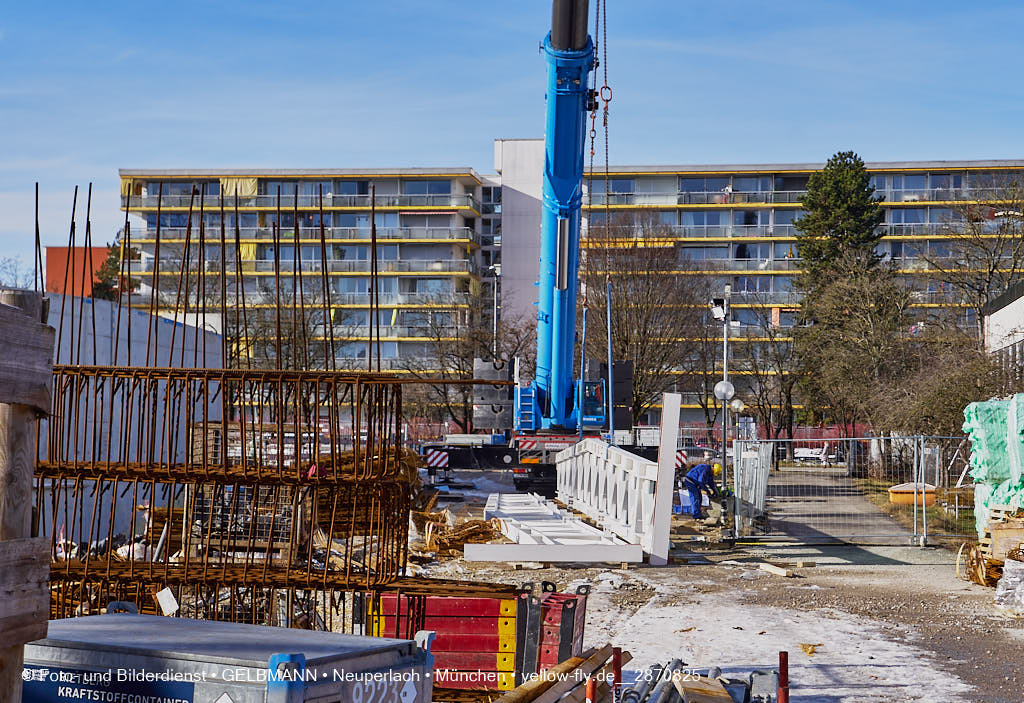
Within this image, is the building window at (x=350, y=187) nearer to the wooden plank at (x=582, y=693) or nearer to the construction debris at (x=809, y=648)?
the construction debris at (x=809, y=648)

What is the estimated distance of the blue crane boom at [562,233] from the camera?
18.5m

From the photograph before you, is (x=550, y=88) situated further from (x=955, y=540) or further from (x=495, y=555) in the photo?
(x=955, y=540)

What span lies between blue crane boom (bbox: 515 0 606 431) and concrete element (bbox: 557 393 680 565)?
1357 millimetres

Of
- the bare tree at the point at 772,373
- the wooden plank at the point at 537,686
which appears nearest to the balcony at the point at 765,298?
the bare tree at the point at 772,373

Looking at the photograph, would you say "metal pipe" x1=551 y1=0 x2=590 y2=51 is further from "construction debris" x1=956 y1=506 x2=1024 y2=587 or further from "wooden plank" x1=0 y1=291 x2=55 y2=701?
"wooden plank" x1=0 y1=291 x2=55 y2=701

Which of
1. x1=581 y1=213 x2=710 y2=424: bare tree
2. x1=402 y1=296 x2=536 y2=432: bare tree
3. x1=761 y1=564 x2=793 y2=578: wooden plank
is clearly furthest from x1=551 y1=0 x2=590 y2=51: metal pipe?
x1=402 y1=296 x2=536 y2=432: bare tree

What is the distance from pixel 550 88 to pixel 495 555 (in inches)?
319

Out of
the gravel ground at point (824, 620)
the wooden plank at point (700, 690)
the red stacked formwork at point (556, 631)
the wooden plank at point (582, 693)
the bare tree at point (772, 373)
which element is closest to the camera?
the wooden plank at point (582, 693)

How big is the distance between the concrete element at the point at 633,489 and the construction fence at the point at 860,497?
7.87ft

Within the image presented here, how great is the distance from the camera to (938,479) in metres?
24.2

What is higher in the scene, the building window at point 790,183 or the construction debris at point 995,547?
the building window at point 790,183

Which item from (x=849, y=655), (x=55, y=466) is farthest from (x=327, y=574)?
(x=849, y=655)

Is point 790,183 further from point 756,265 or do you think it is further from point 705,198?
point 756,265

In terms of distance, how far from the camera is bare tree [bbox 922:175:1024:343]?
118 ft
